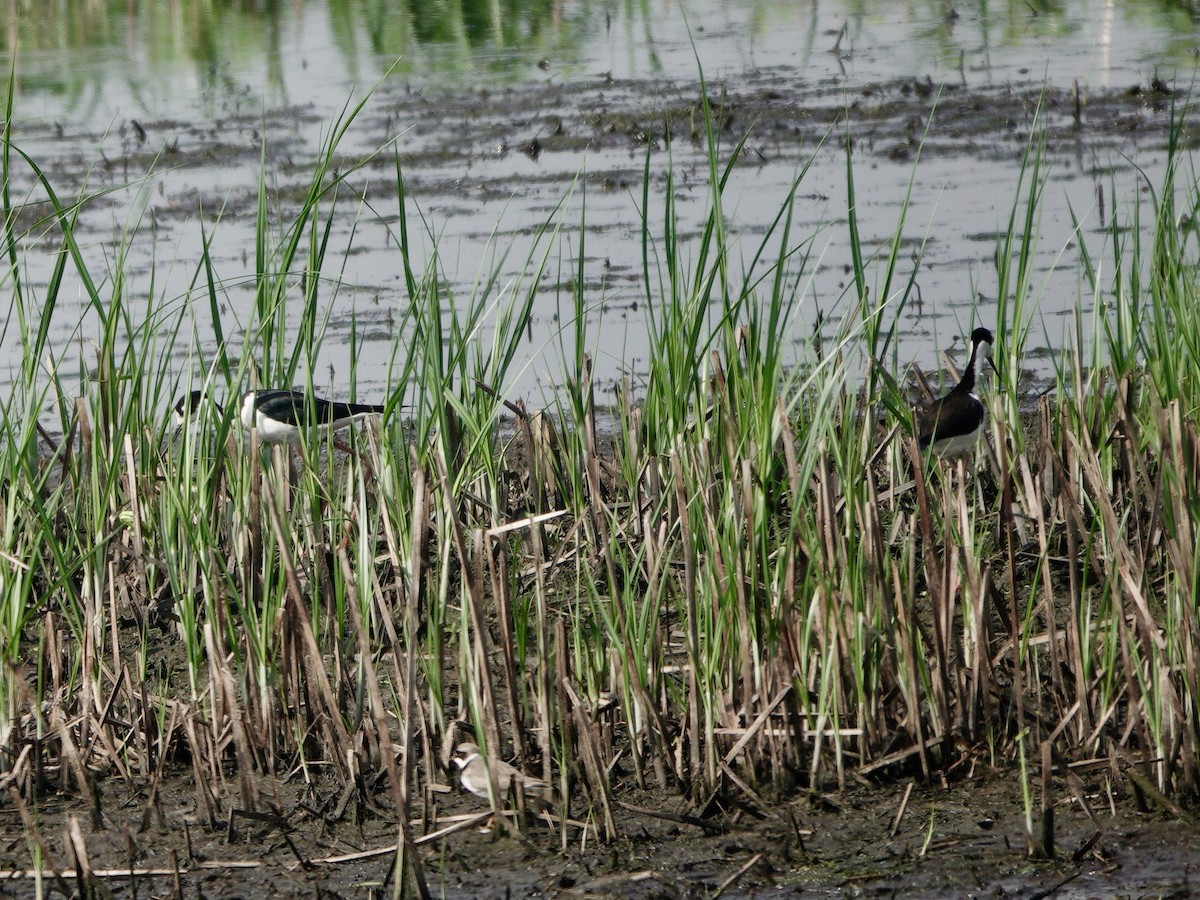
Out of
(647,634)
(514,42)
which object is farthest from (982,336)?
(514,42)

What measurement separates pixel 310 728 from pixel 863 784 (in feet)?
3.71

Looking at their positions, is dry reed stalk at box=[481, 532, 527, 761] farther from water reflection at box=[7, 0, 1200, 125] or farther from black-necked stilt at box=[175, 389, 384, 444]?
water reflection at box=[7, 0, 1200, 125]

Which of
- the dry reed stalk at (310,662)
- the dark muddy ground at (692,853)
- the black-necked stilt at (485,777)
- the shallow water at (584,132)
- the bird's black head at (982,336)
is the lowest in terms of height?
the dark muddy ground at (692,853)

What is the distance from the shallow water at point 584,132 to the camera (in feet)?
24.6

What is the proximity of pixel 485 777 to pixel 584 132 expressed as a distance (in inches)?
335

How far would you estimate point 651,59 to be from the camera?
1352 cm

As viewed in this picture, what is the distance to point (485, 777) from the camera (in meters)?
3.16

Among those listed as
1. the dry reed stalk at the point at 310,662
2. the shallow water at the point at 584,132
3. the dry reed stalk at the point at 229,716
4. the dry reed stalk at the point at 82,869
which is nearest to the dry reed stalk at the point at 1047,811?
the dry reed stalk at the point at 310,662

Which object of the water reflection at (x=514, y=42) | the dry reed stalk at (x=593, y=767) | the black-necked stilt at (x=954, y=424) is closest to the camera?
the dry reed stalk at (x=593, y=767)

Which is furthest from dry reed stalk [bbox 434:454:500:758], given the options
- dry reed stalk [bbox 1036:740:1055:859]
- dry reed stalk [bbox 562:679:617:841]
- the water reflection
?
the water reflection

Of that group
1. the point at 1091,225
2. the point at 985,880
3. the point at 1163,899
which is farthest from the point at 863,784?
the point at 1091,225

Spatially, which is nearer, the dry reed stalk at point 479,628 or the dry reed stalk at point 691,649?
the dry reed stalk at point 479,628

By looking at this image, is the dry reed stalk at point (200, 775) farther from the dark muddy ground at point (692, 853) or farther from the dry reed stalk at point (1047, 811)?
the dry reed stalk at point (1047, 811)

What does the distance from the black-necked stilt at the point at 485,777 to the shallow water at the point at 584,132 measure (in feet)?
8.41
